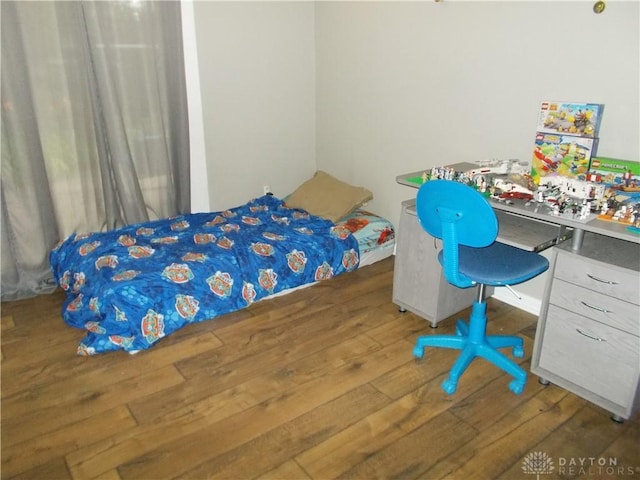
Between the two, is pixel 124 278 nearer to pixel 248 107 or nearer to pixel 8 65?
pixel 8 65

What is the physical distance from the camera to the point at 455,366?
7.21ft

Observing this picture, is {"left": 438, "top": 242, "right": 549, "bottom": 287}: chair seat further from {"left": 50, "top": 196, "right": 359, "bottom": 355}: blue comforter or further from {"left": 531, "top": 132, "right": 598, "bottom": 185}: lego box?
{"left": 50, "top": 196, "right": 359, "bottom": 355}: blue comforter

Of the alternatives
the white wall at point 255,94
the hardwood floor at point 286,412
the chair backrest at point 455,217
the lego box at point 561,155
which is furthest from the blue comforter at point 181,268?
the lego box at point 561,155

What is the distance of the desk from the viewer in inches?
72.8

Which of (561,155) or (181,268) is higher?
(561,155)

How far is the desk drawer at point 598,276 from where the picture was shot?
1822 millimetres

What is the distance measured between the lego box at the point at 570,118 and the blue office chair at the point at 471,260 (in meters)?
0.66

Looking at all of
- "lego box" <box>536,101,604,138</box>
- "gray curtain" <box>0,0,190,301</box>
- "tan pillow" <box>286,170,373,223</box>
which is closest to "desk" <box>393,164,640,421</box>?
"lego box" <box>536,101,604,138</box>

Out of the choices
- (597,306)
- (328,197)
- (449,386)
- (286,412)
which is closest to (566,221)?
(597,306)

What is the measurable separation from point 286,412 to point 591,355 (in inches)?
50.6

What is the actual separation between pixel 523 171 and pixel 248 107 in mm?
2203

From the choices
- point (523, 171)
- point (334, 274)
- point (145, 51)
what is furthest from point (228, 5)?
point (523, 171)

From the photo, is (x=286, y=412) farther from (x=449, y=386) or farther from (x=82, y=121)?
(x=82, y=121)

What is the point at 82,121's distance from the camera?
10.2 feet
